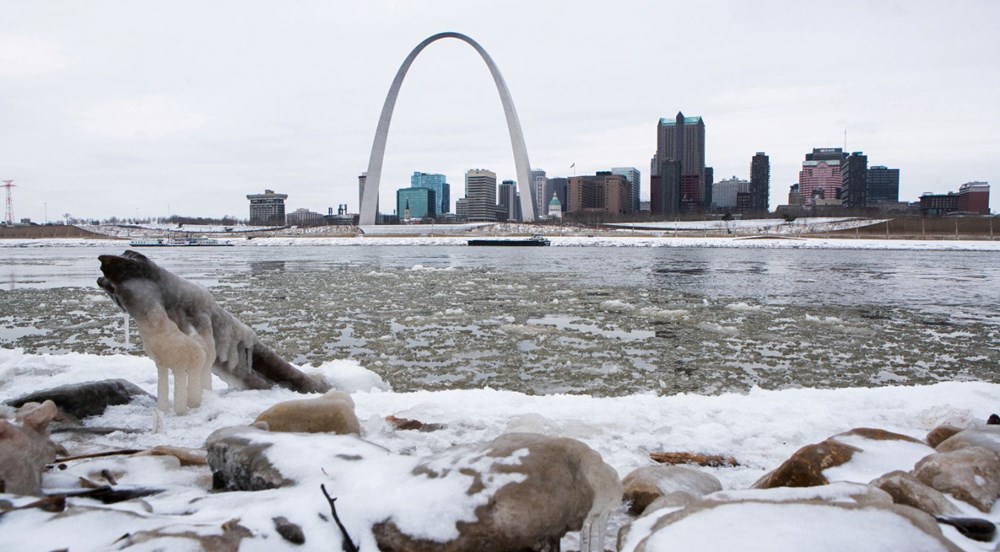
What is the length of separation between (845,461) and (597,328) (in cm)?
792

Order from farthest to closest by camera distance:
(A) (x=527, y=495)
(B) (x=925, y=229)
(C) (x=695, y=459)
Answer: (B) (x=925, y=229) < (C) (x=695, y=459) < (A) (x=527, y=495)

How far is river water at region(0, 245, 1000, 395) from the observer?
818 centimetres

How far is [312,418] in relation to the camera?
181 inches

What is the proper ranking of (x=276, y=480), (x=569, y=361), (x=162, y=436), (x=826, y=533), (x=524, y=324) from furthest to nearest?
1. (x=524, y=324)
2. (x=569, y=361)
3. (x=162, y=436)
4. (x=276, y=480)
5. (x=826, y=533)

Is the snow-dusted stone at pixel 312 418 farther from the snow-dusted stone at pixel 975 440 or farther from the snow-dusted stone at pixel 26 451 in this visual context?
the snow-dusted stone at pixel 975 440

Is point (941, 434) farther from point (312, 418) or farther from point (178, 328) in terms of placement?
point (178, 328)

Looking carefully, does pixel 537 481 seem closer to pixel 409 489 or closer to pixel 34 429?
pixel 409 489

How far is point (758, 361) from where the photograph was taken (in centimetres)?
894

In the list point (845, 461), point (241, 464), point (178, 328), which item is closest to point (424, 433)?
point (241, 464)

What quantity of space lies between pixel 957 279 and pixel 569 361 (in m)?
20.5

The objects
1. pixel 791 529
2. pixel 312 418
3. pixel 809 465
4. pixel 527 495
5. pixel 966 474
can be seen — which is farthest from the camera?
pixel 312 418

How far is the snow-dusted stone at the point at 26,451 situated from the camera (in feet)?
10.2

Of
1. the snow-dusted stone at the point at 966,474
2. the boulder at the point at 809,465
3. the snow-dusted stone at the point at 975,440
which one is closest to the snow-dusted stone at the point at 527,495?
the boulder at the point at 809,465

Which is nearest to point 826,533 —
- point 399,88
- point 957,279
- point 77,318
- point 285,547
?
point 285,547
